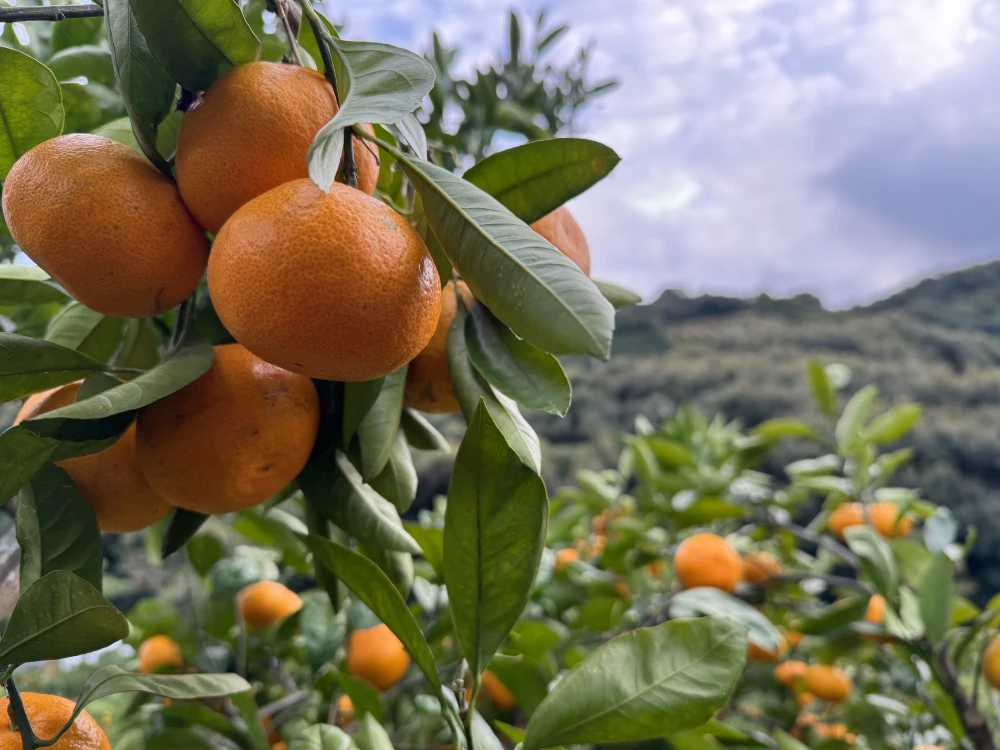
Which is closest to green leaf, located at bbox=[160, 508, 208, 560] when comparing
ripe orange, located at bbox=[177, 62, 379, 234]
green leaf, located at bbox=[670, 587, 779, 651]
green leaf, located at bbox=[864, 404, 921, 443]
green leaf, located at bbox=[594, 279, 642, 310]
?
ripe orange, located at bbox=[177, 62, 379, 234]

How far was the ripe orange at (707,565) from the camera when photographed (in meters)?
1.07

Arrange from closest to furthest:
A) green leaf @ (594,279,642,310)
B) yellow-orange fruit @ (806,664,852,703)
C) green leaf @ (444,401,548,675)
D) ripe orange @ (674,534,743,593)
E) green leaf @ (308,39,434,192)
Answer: green leaf @ (308,39,434,192)
green leaf @ (444,401,548,675)
green leaf @ (594,279,642,310)
ripe orange @ (674,534,743,593)
yellow-orange fruit @ (806,664,852,703)

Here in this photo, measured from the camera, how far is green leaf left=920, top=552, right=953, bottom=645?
863 mm

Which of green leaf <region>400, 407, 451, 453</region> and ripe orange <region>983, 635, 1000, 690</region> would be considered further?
ripe orange <region>983, 635, 1000, 690</region>

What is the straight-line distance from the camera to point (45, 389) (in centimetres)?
37

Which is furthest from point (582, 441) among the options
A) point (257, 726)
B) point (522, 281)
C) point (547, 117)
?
point (522, 281)

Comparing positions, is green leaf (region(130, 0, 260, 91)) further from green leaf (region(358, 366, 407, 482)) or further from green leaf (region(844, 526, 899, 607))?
green leaf (region(844, 526, 899, 607))

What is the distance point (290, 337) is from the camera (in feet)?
0.95

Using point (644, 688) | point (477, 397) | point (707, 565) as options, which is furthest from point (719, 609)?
point (477, 397)

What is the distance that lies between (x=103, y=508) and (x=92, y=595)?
0.08 metres

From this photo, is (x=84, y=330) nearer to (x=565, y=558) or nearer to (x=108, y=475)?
(x=108, y=475)

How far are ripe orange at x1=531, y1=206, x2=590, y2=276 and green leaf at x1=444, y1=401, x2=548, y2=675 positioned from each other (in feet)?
0.45

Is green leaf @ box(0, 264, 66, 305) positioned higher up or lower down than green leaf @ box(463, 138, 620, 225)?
lower down

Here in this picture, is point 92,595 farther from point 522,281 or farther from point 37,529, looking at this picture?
point 522,281
